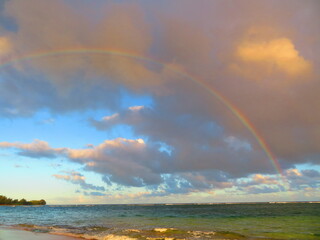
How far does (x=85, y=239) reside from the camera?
2428 centimetres

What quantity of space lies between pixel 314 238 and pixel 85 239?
2079 cm

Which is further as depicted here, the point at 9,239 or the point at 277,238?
the point at 277,238

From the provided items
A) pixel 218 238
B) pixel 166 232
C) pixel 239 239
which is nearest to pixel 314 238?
pixel 239 239

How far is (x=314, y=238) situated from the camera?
79.4 ft

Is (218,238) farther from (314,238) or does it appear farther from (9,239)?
(9,239)

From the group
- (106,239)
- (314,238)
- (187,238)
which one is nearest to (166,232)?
(187,238)

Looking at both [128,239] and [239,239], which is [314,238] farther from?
[128,239]

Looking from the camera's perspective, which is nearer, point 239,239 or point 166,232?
point 239,239

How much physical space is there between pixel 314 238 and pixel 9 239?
26641 millimetres

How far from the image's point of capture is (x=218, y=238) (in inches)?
961

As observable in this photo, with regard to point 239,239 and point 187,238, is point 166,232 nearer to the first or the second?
point 187,238

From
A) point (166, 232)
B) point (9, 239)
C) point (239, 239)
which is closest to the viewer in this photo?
point (9, 239)

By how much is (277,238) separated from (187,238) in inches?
321

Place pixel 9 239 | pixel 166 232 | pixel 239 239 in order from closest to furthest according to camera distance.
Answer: pixel 9 239
pixel 239 239
pixel 166 232
